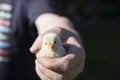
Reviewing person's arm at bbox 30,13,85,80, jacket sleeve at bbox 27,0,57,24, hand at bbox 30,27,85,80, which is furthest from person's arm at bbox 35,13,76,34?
hand at bbox 30,27,85,80

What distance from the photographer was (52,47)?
5.22 ft

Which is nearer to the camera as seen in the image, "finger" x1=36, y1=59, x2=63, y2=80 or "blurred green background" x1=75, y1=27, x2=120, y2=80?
"finger" x1=36, y1=59, x2=63, y2=80

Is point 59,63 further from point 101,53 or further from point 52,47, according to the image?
point 101,53

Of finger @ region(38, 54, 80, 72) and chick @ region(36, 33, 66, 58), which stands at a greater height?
chick @ region(36, 33, 66, 58)

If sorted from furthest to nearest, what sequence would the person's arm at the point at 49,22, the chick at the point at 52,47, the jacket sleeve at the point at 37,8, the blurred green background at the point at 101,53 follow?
the blurred green background at the point at 101,53
the jacket sleeve at the point at 37,8
the person's arm at the point at 49,22
the chick at the point at 52,47

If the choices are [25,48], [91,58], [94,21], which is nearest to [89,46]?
[91,58]

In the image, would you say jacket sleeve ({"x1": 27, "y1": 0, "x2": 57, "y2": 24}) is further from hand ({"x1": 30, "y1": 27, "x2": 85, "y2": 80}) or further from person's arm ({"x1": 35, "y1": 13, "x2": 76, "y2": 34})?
hand ({"x1": 30, "y1": 27, "x2": 85, "y2": 80})

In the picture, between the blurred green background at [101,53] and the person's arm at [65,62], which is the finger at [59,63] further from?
the blurred green background at [101,53]

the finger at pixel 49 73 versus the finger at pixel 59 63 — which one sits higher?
the finger at pixel 59 63

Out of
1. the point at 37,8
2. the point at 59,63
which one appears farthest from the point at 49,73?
the point at 37,8

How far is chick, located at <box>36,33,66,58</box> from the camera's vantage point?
1.59m

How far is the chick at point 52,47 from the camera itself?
62.6 inches

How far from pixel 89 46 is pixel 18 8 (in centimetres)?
620

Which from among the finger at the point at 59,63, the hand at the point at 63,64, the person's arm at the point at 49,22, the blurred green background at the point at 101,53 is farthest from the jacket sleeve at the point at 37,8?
the blurred green background at the point at 101,53
